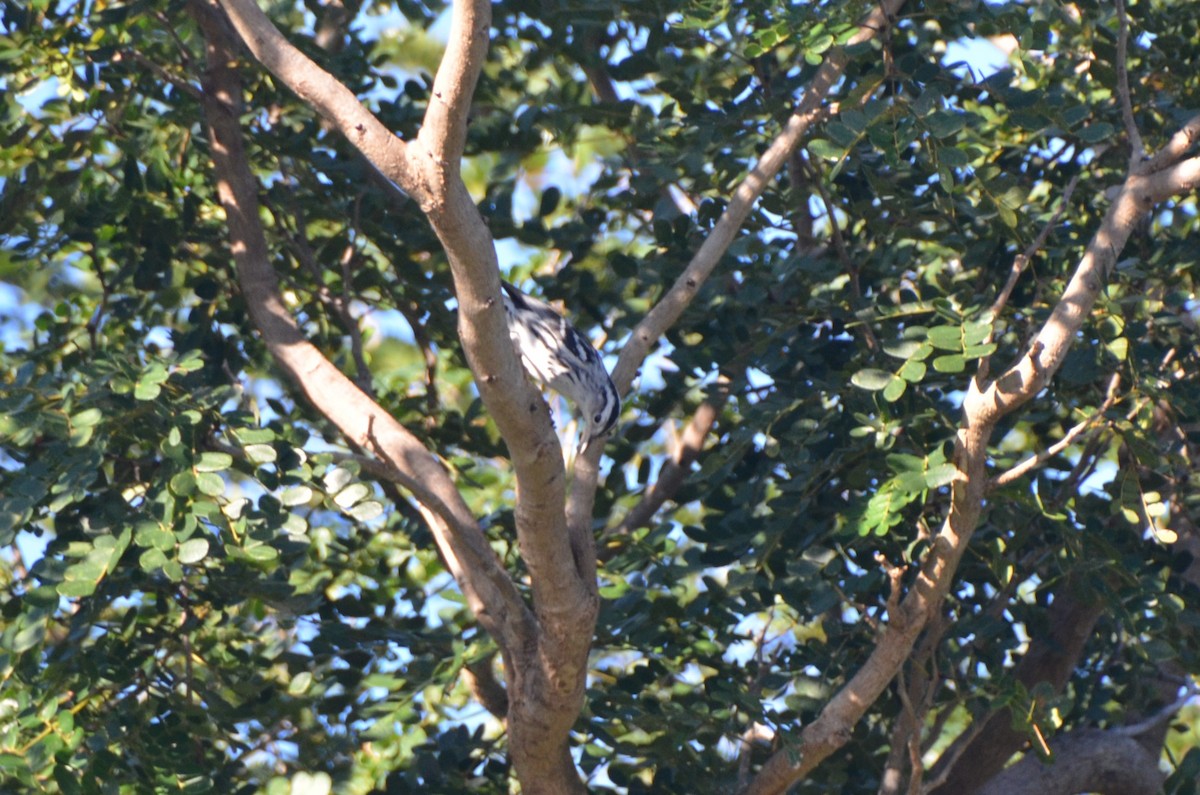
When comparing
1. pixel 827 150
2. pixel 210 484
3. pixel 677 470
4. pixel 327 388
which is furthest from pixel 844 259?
pixel 210 484

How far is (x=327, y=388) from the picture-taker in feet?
14.4

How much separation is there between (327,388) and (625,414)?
5.20 ft

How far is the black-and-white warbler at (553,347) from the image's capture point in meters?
5.12

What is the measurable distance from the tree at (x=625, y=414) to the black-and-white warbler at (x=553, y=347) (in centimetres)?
12

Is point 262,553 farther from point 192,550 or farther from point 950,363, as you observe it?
point 950,363

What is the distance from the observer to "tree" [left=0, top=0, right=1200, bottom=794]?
12.4 ft

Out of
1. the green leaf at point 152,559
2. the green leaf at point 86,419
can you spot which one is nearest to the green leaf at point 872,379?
the green leaf at point 152,559

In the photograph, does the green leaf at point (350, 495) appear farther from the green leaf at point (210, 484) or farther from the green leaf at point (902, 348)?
the green leaf at point (902, 348)

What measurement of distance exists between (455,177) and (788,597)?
182cm

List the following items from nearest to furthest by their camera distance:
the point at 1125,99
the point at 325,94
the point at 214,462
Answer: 1. the point at 325,94
2. the point at 214,462
3. the point at 1125,99

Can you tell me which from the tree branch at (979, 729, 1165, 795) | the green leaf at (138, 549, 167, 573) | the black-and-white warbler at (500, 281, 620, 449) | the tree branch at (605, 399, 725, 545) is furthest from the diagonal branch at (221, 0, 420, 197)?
the tree branch at (979, 729, 1165, 795)

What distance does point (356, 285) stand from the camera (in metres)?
5.38

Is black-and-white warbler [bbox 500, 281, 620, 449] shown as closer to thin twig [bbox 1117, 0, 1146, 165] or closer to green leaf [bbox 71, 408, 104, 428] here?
green leaf [bbox 71, 408, 104, 428]

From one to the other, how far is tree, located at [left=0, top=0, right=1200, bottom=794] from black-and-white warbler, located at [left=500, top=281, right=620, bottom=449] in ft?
0.39
